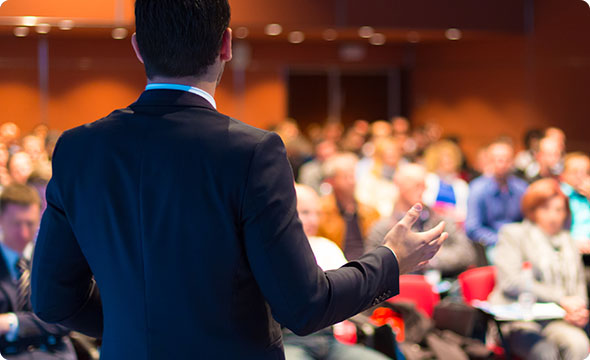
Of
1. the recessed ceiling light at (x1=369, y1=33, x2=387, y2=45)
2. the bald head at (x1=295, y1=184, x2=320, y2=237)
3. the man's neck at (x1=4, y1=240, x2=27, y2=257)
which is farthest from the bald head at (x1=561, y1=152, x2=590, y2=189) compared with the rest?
the recessed ceiling light at (x1=369, y1=33, x2=387, y2=45)

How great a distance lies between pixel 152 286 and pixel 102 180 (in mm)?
195

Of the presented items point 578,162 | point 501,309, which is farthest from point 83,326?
point 578,162

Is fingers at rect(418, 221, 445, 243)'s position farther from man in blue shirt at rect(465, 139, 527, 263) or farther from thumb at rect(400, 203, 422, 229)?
man in blue shirt at rect(465, 139, 527, 263)

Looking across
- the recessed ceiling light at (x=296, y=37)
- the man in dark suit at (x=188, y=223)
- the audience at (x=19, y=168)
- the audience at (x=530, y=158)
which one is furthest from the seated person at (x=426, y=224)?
the recessed ceiling light at (x=296, y=37)

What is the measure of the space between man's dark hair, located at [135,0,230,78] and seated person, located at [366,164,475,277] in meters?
3.97

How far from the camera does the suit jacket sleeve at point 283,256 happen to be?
116cm

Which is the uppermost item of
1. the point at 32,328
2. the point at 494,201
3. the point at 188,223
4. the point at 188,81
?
the point at 188,81

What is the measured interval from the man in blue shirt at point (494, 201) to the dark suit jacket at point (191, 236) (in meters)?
5.61

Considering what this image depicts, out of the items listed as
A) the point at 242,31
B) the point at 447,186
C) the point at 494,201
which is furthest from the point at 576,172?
the point at 242,31

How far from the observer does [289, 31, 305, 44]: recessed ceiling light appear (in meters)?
11.7

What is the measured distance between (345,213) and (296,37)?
731cm

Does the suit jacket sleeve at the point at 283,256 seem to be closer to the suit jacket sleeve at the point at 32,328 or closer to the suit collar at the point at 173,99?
the suit collar at the point at 173,99

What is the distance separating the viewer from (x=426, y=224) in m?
5.28

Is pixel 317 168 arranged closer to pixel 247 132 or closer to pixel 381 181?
pixel 381 181
